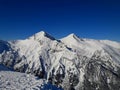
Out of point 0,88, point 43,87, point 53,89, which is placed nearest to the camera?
point 0,88

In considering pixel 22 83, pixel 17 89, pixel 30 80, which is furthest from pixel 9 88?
pixel 30 80

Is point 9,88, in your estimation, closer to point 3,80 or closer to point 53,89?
point 3,80

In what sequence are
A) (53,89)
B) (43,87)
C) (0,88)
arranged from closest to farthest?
1. (0,88)
2. (43,87)
3. (53,89)

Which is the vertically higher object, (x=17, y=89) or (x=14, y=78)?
(x=14, y=78)

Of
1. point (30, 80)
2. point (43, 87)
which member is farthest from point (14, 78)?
point (43, 87)

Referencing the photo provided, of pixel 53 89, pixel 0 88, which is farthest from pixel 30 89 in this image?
pixel 53 89

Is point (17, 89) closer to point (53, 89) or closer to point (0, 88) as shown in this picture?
point (0, 88)

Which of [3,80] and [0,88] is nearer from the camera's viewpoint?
[0,88]

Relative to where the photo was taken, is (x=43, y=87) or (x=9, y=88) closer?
(x=9, y=88)

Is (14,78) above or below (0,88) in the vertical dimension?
above
